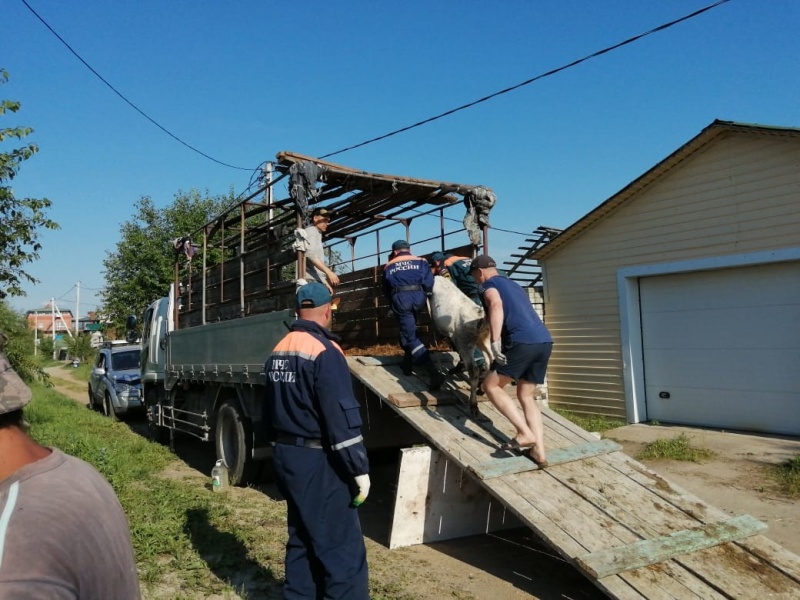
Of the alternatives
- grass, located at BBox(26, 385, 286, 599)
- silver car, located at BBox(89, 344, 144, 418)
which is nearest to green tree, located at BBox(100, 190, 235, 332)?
silver car, located at BBox(89, 344, 144, 418)

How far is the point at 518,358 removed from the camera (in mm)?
4902

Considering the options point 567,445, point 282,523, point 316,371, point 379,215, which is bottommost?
point 282,523

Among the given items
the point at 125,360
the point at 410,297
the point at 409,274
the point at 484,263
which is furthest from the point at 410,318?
the point at 125,360

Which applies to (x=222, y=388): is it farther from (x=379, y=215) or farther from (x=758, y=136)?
(x=758, y=136)

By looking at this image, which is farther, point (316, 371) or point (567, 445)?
point (567, 445)

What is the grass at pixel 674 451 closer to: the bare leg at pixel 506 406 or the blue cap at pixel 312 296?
the bare leg at pixel 506 406

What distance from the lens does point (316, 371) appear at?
3.47 meters

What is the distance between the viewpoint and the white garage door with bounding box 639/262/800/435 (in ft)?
28.5

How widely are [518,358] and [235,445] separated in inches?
165

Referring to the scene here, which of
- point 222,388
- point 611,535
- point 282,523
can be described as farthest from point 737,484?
point 222,388

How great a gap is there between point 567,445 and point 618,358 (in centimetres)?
590

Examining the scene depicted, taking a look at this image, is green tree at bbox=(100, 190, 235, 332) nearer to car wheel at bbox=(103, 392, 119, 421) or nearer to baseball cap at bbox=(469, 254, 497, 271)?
car wheel at bbox=(103, 392, 119, 421)

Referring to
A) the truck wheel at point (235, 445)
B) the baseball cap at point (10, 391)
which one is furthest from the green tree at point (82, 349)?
the baseball cap at point (10, 391)

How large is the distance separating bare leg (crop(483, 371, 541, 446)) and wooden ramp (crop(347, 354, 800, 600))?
0.55ft
